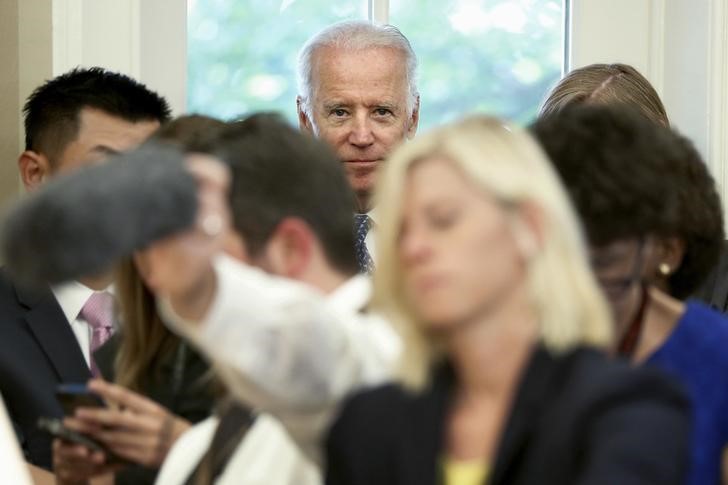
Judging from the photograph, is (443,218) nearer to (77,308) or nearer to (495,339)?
(495,339)

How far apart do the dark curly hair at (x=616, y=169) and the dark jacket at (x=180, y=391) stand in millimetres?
713

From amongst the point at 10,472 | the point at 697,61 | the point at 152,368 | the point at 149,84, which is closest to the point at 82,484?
the point at 152,368

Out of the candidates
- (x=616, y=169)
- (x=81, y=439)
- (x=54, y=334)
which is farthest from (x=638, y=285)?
(x=54, y=334)

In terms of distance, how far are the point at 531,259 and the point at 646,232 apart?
23cm

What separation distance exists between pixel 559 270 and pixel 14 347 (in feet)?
5.09

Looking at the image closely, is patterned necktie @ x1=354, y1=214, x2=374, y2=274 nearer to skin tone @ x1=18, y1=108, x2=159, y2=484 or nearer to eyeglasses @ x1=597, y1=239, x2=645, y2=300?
skin tone @ x1=18, y1=108, x2=159, y2=484

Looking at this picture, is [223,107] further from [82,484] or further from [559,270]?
[559,270]

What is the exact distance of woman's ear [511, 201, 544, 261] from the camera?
1250 millimetres

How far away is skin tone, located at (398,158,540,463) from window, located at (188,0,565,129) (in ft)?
6.49

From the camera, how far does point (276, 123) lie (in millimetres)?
1547

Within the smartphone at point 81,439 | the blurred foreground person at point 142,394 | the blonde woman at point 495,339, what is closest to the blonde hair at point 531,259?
the blonde woman at point 495,339

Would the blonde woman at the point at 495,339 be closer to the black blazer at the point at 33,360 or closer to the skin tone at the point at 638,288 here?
the skin tone at the point at 638,288

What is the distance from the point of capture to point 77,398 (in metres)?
1.91

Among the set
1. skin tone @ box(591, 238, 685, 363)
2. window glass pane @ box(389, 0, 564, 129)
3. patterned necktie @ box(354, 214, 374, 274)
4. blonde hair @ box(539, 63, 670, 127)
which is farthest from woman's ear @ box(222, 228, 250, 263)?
window glass pane @ box(389, 0, 564, 129)
